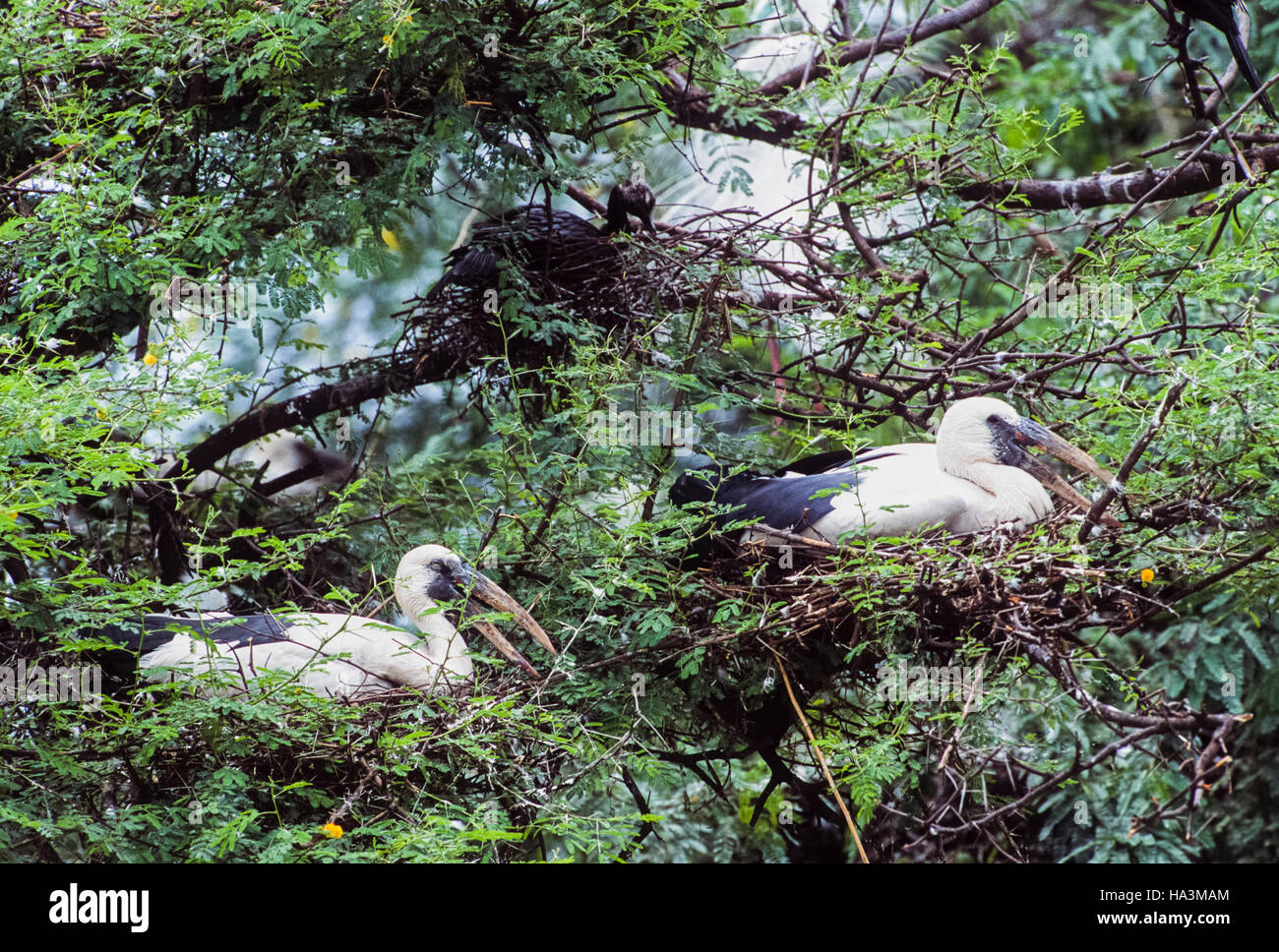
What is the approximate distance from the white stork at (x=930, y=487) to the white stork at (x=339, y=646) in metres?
0.87

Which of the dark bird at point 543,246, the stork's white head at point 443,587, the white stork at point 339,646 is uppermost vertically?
the dark bird at point 543,246

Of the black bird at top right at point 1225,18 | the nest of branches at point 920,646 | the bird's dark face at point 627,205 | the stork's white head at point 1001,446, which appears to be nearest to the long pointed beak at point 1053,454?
the stork's white head at point 1001,446

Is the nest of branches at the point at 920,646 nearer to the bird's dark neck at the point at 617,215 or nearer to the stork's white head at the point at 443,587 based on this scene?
the stork's white head at the point at 443,587

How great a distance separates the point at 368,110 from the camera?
558 cm

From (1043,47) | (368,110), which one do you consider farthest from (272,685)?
(1043,47)

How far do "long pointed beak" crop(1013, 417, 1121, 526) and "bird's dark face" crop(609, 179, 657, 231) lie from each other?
6.96ft

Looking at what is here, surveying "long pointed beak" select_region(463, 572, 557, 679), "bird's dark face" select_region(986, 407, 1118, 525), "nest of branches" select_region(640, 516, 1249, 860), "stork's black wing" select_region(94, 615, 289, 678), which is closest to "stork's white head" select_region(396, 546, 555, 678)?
"long pointed beak" select_region(463, 572, 557, 679)

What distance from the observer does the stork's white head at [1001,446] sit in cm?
485

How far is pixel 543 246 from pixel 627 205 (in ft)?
Answer: 1.79

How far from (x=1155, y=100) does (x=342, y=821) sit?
28.1 ft

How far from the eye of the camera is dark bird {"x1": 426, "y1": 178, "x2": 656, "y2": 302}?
18.6ft

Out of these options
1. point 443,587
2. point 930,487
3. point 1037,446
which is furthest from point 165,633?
point 1037,446

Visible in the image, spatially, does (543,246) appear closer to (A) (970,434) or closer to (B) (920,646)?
(A) (970,434)

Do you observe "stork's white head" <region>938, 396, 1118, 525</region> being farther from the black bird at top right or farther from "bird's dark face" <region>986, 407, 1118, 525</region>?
the black bird at top right
